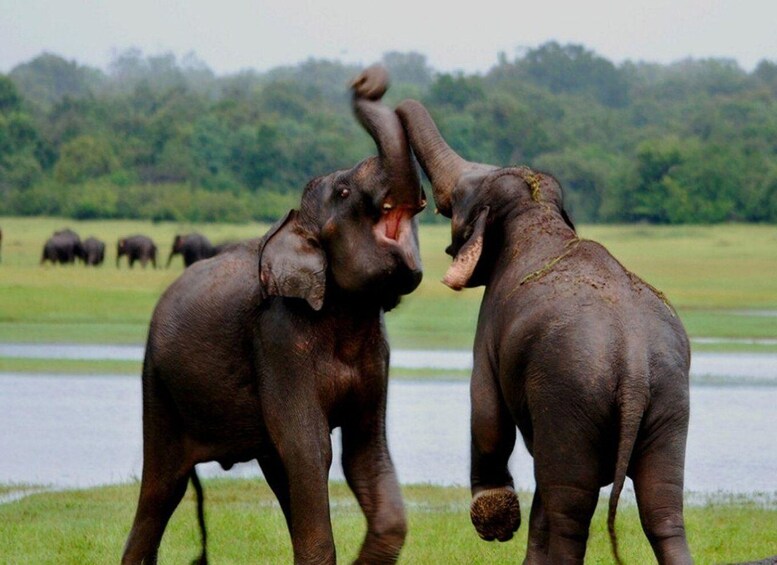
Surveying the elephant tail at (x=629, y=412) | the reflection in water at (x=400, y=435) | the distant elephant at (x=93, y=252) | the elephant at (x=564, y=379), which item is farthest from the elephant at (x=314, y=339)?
the distant elephant at (x=93, y=252)

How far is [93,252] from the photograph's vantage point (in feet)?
164

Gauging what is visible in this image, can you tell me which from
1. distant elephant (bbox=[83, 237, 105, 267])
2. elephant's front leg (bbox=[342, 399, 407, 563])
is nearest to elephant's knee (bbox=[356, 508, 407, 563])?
elephant's front leg (bbox=[342, 399, 407, 563])

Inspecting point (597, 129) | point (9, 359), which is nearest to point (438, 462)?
point (9, 359)

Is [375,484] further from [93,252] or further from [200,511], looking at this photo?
[93,252]

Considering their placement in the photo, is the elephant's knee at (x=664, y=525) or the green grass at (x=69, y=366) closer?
the elephant's knee at (x=664, y=525)

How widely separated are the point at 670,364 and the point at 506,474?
3.46ft

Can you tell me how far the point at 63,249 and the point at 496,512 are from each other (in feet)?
138

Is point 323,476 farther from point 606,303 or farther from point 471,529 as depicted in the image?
point 471,529

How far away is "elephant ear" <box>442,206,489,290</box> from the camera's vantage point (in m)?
7.18

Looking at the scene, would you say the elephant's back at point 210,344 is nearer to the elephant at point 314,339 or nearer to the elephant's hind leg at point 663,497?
the elephant at point 314,339

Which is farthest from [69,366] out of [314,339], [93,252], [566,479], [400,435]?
[93,252]

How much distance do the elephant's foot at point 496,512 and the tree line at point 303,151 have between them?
57.8 m

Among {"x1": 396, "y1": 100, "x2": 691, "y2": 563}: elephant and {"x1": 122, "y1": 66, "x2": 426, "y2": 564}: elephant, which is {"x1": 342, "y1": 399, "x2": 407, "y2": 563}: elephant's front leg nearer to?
{"x1": 122, "y1": 66, "x2": 426, "y2": 564}: elephant

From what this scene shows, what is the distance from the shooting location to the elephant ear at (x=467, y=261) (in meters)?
7.18
